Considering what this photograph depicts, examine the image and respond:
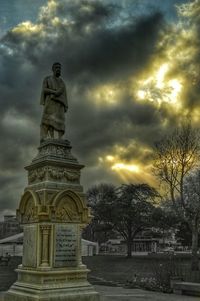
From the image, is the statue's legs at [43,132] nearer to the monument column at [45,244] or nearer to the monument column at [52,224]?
the monument column at [52,224]

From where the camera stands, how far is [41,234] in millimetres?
12000

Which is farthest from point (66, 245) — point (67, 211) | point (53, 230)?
point (67, 211)

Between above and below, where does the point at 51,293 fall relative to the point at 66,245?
below

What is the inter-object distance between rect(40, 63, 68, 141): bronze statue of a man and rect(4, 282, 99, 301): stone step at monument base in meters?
4.54

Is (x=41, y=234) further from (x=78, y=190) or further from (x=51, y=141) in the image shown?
(x=51, y=141)

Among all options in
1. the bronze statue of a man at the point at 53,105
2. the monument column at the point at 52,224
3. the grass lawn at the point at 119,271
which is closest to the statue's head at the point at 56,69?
the bronze statue of a man at the point at 53,105

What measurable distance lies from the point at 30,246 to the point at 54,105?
4447mm

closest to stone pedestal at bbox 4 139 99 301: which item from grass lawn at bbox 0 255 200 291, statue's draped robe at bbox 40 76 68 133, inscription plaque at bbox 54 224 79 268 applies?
inscription plaque at bbox 54 224 79 268

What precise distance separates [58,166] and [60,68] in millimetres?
3402

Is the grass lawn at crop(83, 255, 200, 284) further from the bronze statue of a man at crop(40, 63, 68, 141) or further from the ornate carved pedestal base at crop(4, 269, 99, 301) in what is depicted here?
the bronze statue of a man at crop(40, 63, 68, 141)

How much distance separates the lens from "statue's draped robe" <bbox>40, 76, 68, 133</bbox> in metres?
13.6

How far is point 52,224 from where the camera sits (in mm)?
12102

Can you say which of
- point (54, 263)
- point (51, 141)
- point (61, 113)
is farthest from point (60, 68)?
point (54, 263)

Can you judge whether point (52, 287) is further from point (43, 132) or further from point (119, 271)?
point (119, 271)
